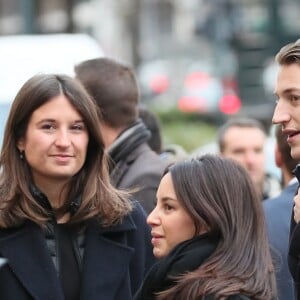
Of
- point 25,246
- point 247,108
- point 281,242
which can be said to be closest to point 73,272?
point 25,246

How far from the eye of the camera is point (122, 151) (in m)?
6.49

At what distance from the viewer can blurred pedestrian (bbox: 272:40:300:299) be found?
4.68m

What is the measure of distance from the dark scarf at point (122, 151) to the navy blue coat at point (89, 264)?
2.84 feet

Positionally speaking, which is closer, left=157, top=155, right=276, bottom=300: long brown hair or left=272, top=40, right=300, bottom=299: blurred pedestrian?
left=157, top=155, right=276, bottom=300: long brown hair

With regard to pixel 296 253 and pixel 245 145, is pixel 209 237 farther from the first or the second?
pixel 245 145

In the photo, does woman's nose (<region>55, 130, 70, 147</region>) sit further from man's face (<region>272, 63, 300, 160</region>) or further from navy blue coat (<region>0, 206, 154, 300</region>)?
man's face (<region>272, 63, 300, 160</region>)

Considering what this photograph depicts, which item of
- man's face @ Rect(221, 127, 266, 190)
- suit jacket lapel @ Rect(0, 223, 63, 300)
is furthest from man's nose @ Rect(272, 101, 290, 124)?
man's face @ Rect(221, 127, 266, 190)

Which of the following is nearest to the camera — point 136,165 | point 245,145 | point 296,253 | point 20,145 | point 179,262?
point 179,262

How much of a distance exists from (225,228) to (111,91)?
6.53 ft

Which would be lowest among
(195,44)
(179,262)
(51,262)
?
(195,44)

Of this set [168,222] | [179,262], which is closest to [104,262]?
[168,222]

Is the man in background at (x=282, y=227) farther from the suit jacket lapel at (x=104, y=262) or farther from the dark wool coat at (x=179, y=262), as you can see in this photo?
the dark wool coat at (x=179, y=262)

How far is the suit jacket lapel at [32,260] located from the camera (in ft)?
17.2

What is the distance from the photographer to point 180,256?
468 centimetres
